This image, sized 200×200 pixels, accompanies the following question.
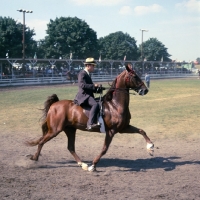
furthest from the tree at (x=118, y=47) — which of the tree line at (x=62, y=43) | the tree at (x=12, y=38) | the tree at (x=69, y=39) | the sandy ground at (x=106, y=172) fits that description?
the sandy ground at (x=106, y=172)

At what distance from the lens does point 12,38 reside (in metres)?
58.7

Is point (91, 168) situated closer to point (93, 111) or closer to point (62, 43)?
point (93, 111)

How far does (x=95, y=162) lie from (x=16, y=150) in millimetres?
3217

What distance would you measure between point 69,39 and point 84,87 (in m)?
61.5

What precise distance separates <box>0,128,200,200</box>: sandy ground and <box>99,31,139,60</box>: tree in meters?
74.5

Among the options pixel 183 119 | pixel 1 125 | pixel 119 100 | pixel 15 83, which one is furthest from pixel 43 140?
pixel 15 83

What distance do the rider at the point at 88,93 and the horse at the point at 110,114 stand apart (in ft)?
0.68

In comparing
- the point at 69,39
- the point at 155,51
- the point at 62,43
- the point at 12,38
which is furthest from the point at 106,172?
the point at 155,51

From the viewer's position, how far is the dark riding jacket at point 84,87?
8227 millimetres

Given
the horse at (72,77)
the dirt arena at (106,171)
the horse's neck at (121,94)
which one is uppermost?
the horse's neck at (121,94)

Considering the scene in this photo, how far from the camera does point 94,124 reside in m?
8.27

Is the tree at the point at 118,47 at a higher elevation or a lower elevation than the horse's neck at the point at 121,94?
higher

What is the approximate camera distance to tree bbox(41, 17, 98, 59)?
2689 inches

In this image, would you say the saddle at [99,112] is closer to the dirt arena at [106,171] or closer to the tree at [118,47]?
the dirt arena at [106,171]
